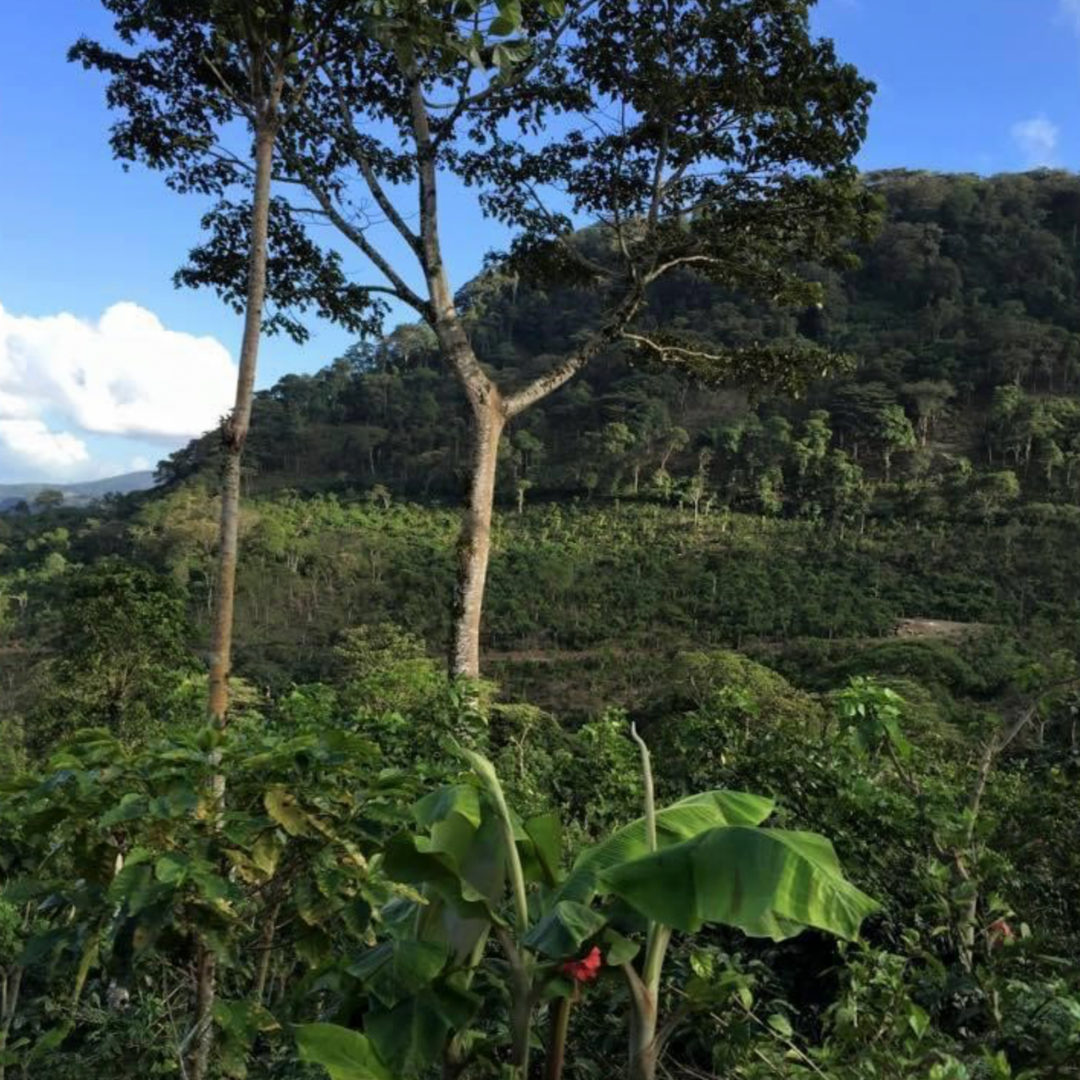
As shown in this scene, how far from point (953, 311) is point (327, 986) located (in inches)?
2517

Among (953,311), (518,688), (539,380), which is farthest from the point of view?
(953,311)

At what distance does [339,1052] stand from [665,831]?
2.40 feet

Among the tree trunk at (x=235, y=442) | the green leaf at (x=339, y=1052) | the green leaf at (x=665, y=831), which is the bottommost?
the green leaf at (x=339, y=1052)

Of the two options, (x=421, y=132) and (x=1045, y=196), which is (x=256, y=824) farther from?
(x=1045, y=196)

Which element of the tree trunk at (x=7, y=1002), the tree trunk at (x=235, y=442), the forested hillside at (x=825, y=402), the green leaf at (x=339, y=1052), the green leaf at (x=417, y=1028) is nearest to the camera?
the green leaf at (x=339, y=1052)

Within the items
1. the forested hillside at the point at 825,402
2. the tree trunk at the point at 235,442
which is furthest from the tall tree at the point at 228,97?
the forested hillside at the point at 825,402

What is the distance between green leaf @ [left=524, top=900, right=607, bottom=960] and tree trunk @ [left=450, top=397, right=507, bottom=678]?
150 inches

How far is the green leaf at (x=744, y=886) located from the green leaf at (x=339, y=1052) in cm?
43

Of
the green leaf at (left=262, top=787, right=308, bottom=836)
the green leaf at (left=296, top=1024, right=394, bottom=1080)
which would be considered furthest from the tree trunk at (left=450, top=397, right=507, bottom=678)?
the green leaf at (left=296, top=1024, right=394, bottom=1080)

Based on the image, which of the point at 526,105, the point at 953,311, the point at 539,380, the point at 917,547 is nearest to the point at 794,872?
the point at 539,380

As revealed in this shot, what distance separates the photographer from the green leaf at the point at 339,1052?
1.23 m

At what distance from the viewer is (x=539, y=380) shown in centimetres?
589

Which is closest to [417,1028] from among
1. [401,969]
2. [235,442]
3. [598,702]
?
[401,969]

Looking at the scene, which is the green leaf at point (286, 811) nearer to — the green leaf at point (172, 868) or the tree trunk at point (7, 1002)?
the green leaf at point (172, 868)
